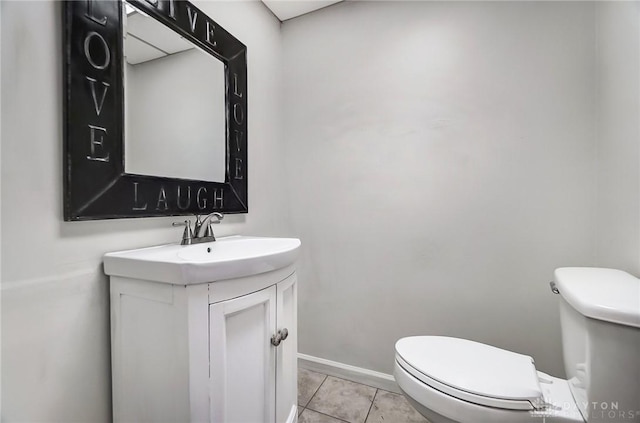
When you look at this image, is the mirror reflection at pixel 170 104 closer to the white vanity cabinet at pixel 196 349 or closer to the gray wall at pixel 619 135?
the white vanity cabinet at pixel 196 349

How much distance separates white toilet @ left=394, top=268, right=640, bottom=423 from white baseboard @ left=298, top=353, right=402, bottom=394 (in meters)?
0.63

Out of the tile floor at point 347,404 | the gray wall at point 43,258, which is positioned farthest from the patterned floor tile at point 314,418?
the gray wall at point 43,258

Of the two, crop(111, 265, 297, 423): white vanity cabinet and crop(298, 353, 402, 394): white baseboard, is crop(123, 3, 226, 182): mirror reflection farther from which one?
crop(298, 353, 402, 394): white baseboard

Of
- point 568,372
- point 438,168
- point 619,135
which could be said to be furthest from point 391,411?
point 619,135

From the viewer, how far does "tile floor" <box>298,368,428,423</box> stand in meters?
1.34

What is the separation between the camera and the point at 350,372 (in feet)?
5.41

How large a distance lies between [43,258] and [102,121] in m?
0.42

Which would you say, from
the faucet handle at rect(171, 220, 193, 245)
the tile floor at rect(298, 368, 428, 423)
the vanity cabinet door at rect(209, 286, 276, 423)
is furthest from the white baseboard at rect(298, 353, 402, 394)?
the faucet handle at rect(171, 220, 193, 245)

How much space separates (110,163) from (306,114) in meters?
1.17

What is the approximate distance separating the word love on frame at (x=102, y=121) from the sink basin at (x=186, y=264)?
0.50 ft

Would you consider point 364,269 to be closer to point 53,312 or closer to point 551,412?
point 551,412

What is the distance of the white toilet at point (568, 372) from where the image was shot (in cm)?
72

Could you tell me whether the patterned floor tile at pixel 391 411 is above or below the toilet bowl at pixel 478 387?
below

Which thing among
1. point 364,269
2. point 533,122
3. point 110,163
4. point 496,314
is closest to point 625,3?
point 533,122
